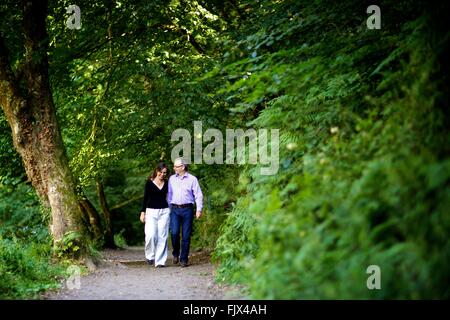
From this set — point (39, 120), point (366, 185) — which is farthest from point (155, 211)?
point (366, 185)

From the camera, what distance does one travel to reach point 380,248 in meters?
4.10

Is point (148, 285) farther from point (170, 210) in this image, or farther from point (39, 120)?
point (39, 120)

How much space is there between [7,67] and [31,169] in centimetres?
207

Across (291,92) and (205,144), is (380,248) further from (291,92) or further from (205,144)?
(205,144)

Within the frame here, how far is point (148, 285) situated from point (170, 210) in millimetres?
3204

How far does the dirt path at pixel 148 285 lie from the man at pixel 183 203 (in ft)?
1.91

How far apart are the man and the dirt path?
581 millimetres

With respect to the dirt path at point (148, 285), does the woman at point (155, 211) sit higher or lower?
higher

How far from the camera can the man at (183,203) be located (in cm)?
1102

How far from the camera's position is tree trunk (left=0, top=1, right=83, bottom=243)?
10141mm

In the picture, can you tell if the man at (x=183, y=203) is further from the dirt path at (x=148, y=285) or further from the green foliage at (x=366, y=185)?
the green foliage at (x=366, y=185)

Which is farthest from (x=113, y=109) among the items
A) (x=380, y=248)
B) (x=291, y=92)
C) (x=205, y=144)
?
(x=380, y=248)

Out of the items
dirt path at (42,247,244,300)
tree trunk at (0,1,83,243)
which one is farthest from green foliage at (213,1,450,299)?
tree trunk at (0,1,83,243)

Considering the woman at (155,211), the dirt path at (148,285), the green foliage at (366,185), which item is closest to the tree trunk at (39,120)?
the dirt path at (148,285)
